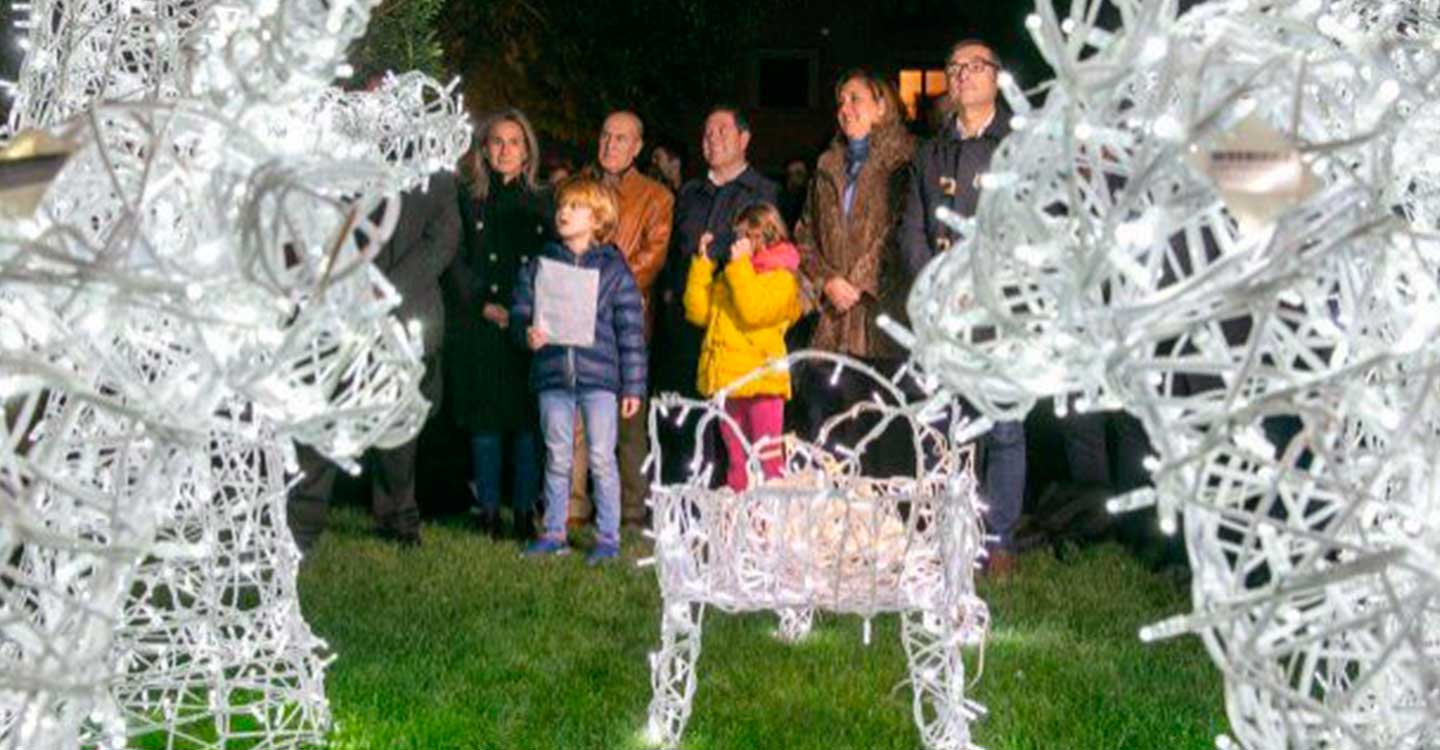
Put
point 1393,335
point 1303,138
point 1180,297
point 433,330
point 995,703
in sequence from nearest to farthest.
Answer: point 1180,297, point 1303,138, point 1393,335, point 995,703, point 433,330

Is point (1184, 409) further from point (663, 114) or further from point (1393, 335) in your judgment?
point (663, 114)

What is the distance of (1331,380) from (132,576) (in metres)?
1.64

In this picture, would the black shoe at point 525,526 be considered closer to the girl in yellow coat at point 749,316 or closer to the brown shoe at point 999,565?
the girl in yellow coat at point 749,316

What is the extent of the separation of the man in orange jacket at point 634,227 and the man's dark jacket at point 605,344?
0.58 metres

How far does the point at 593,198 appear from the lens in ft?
26.7

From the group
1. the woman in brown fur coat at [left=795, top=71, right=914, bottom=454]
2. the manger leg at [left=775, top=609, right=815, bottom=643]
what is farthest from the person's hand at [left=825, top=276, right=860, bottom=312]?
the manger leg at [left=775, top=609, right=815, bottom=643]

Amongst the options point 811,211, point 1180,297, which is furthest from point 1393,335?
point 811,211

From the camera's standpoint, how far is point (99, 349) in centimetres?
255

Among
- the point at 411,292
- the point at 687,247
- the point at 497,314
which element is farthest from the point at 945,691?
the point at 497,314

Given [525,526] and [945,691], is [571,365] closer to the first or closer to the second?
[525,526]

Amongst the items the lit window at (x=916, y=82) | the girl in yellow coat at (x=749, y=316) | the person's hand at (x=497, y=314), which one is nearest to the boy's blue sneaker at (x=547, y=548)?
the girl in yellow coat at (x=749, y=316)

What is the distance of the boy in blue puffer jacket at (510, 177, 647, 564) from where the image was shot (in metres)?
8.27

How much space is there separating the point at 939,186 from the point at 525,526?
99.4 inches

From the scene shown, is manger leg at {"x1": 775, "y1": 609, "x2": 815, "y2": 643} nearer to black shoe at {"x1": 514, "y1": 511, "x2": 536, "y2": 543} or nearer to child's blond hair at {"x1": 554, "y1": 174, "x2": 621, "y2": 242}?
child's blond hair at {"x1": 554, "y1": 174, "x2": 621, "y2": 242}
